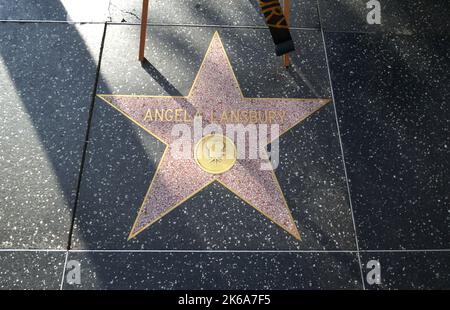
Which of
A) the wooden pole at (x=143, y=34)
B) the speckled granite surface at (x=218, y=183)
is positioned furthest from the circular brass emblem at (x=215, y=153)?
the wooden pole at (x=143, y=34)

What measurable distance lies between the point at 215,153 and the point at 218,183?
18 cm

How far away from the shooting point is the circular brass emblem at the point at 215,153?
224 centimetres

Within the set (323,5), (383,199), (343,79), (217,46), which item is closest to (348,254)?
(383,199)

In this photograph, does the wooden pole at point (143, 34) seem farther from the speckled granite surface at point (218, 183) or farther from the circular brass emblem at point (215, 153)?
the circular brass emblem at point (215, 153)

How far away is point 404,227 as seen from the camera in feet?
7.01

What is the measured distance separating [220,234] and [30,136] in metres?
1.22

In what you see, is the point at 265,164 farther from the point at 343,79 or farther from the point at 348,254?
the point at 343,79

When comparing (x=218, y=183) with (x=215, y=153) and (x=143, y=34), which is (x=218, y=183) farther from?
(x=143, y=34)

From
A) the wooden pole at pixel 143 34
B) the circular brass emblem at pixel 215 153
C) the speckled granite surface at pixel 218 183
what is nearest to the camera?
the speckled granite surface at pixel 218 183

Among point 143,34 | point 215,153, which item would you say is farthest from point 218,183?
point 143,34

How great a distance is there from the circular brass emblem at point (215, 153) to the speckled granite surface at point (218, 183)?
0.11 meters

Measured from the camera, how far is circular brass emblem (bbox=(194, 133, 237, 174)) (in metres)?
2.24

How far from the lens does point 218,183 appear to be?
2205 mm

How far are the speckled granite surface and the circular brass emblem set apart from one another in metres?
0.11
